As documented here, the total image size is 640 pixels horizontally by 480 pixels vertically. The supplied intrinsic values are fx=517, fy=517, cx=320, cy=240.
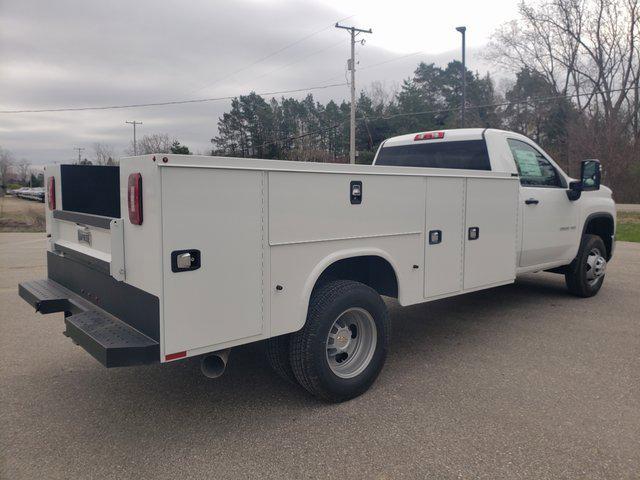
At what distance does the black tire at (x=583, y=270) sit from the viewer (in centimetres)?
685

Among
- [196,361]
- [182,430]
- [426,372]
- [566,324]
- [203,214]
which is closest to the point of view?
[203,214]

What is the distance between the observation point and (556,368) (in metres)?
4.50

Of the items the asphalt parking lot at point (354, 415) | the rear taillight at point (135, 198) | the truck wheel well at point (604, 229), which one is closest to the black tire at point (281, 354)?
the asphalt parking lot at point (354, 415)

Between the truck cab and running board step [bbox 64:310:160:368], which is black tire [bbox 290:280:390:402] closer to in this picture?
running board step [bbox 64:310:160:368]

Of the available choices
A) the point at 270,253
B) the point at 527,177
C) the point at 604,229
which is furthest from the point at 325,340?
the point at 604,229

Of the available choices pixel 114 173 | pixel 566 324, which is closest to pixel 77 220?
pixel 114 173

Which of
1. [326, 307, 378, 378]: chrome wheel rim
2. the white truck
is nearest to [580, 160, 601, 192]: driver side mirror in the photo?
the white truck

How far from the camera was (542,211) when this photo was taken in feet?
19.4

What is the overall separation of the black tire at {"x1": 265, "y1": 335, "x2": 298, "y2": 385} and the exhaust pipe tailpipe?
0.49m

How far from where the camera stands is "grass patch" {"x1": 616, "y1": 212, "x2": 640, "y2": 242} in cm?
1517

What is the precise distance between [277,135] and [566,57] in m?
23.5

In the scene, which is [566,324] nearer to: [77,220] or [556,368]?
[556,368]

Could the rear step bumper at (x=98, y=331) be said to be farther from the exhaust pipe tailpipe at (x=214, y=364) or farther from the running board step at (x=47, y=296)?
the exhaust pipe tailpipe at (x=214, y=364)

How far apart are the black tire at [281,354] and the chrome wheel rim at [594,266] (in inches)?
199
